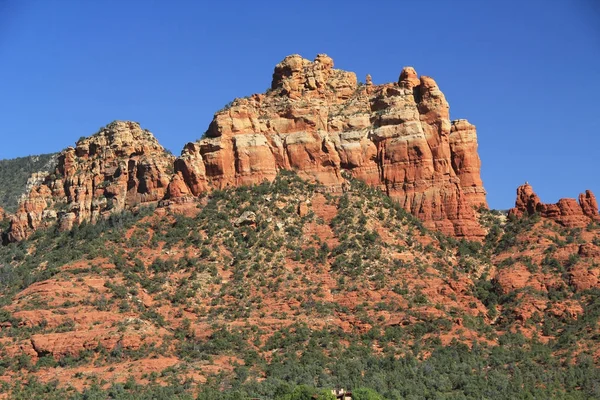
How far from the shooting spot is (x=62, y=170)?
416 ft

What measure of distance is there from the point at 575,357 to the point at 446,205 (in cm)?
2329

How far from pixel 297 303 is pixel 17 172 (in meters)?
90.2

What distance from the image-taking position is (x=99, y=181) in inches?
4776

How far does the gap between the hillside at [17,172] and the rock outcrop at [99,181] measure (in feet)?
120

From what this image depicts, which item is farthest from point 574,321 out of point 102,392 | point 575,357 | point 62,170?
point 62,170

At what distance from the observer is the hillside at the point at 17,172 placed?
6481 inches

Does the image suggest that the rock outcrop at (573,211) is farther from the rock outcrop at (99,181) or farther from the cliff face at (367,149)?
the rock outcrop at (99,181)

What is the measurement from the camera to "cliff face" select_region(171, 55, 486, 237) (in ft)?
368

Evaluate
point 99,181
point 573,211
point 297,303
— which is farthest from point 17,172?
point 573,211

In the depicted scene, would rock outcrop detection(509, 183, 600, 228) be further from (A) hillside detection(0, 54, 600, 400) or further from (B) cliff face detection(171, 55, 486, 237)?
(B) cliff face detection(171, 55, 486, 237)

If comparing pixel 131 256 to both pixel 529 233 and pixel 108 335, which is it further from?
pixel 529 233

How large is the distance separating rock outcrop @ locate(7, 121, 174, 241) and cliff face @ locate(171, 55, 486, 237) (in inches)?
187

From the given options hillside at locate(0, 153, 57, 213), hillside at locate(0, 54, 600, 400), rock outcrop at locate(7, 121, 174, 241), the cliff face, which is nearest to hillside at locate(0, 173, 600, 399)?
hillside at locate(0, 54, 600, 400)

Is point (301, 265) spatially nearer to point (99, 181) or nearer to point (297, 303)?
point (297, 303)
